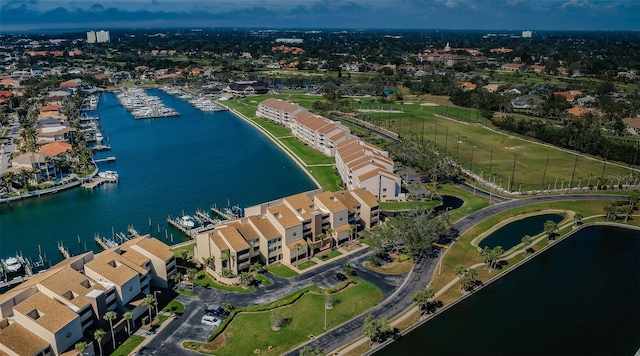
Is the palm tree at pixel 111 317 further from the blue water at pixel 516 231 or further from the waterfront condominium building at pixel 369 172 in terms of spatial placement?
the blue water at pixel 516 231

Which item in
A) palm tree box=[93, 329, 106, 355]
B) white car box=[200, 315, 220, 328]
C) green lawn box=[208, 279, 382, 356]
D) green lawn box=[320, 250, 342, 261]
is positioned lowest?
green lawn box=[208, 279, 382, 356]

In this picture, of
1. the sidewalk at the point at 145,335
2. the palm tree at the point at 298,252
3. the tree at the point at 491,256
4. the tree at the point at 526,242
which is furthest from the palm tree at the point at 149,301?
the tree at the point at 526,242

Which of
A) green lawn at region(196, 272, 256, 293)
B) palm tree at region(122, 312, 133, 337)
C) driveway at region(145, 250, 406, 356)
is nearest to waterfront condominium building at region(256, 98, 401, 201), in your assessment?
driveway at region(145, 250, 406, 356)

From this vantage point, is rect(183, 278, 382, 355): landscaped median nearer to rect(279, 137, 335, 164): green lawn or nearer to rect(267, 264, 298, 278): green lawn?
rect(267, 264, 298, 278): green lawn

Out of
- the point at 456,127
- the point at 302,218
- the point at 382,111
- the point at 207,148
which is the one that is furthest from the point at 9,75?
the point at 302,218

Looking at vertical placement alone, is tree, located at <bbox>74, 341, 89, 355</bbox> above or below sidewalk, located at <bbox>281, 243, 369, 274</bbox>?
above

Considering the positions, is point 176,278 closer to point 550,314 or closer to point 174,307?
point 174,307
